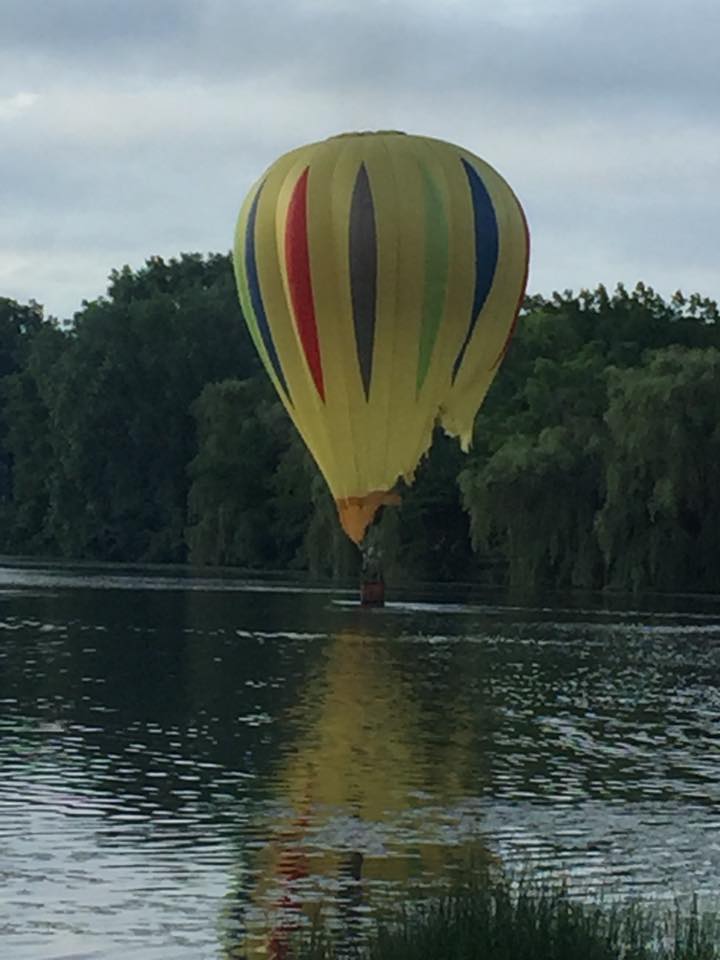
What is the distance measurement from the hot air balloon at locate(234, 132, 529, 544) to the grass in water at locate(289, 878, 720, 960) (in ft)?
112

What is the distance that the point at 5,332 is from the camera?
5477 inches

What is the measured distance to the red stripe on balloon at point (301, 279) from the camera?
46.2 m

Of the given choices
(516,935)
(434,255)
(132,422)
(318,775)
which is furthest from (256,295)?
(132,422)

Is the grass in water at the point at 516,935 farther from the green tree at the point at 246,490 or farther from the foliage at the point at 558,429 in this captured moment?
the green tree at the point at 246,490

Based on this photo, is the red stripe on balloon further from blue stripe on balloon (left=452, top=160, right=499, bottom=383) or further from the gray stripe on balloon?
blue stripe on balloon (left=452, top=160, right=499, bottom=383)

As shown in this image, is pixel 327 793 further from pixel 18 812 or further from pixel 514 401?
pixel 514 401

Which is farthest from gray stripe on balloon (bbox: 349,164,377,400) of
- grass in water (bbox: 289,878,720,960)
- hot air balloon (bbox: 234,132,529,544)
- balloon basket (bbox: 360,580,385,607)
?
grass in water (bbox: 289,878,720,960)

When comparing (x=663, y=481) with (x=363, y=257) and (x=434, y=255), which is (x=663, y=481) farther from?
(x=363, y=257)

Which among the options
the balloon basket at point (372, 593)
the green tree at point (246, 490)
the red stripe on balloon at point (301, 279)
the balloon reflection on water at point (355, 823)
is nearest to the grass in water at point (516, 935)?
the balloon reflection on water at point (355, 823)

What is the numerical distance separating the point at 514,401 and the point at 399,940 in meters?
68.7

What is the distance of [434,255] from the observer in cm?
4628

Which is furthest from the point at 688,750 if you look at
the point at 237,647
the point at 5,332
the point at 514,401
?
the point at 5,332

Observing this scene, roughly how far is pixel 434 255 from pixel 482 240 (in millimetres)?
1064

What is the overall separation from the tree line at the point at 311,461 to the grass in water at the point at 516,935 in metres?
45.9
